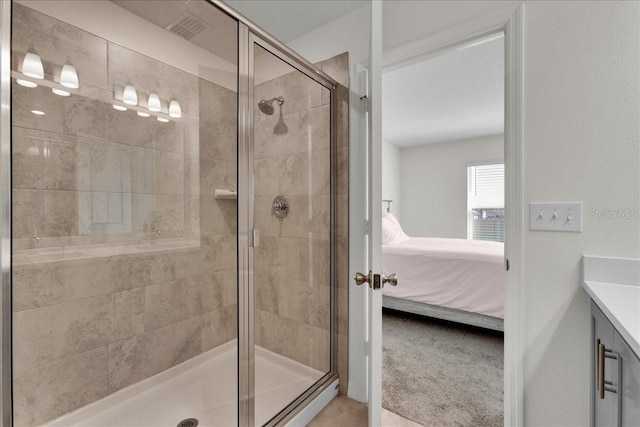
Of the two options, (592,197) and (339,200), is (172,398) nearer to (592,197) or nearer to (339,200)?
(339,200)

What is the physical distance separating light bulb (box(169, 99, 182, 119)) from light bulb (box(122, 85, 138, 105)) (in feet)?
0.67

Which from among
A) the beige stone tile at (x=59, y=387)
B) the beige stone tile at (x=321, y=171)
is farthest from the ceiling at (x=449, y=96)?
the beige stone tile at (x=59, y=387)

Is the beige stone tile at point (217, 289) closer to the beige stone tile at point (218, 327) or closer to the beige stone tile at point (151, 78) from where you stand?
the beige stone tile at point (218, 327)

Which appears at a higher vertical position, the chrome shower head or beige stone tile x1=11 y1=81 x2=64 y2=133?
the chrome shower head

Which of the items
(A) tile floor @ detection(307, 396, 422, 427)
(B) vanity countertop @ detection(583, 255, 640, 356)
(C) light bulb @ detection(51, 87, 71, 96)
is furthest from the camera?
Result: (A) tile floor @ detection(307, 396, 422, 427)

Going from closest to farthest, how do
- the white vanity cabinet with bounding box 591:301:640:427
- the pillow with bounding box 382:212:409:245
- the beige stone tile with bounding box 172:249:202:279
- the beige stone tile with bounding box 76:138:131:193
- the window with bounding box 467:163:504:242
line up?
the white vanity cabinet with bounding box 591:301:640:427, the beige stone tile with bounding box 76:138:131:193, the beige stone tile with bounding box 172:249:202:279, the pillow with bounding box 382:212:409:245, the window with bounding box 467:163:504:242

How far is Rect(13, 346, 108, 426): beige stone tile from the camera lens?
1272 mm

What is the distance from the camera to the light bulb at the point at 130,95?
161 centimetres

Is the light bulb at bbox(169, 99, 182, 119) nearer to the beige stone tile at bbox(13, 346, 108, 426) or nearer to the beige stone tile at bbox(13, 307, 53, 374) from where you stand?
the beige stone tile at bbox(13, 307, 53, 374)

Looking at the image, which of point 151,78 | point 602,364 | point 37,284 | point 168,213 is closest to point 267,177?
point 168,213

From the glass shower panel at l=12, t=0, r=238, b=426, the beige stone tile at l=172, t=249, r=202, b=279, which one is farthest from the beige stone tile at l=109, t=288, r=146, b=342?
the beige stone tile at l=172, t=249, r=202, b=279

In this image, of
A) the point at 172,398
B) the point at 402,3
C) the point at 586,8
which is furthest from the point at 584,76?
the point at 172,398

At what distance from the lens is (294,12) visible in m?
1.80

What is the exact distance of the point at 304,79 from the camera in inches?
69.2
